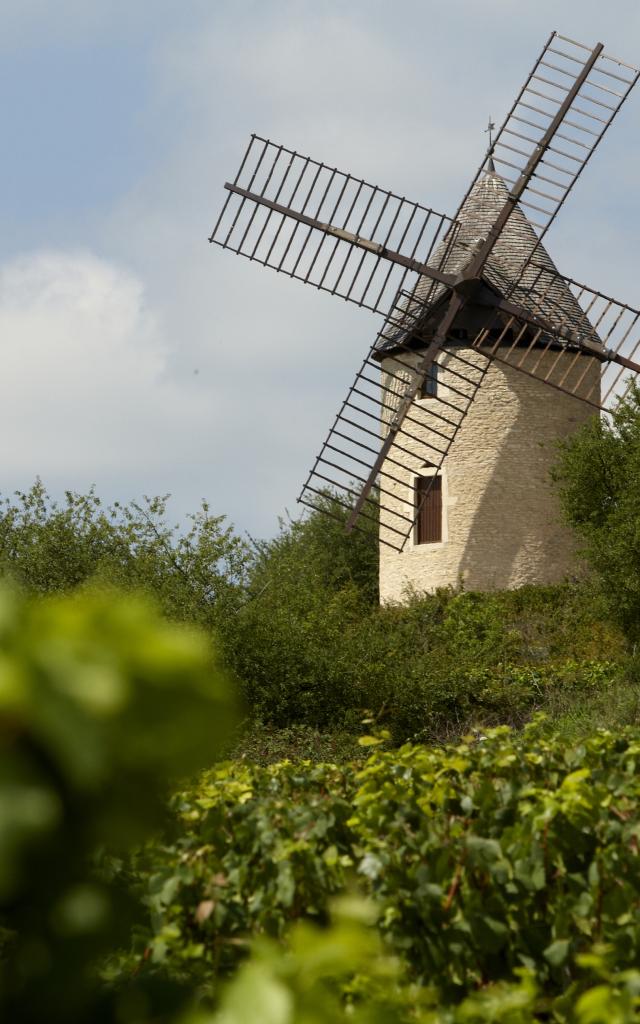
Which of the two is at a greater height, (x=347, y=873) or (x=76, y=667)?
(x=76, y=667)

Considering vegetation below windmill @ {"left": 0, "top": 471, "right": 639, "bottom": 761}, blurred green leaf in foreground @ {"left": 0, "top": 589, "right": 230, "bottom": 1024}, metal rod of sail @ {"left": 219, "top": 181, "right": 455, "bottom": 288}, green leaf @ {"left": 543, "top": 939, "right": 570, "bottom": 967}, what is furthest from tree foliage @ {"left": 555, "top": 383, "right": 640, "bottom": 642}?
blurred green leaf in foreground @ {"left": 0, "top": 589, "right": 230, "bottom": 1024}

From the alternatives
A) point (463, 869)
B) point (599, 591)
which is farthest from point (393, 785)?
point (599, 591)

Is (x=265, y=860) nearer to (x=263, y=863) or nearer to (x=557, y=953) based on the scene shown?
(x=263, y=863)

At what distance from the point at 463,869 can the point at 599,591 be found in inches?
667

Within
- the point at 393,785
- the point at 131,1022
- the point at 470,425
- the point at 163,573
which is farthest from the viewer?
the point at 470,425

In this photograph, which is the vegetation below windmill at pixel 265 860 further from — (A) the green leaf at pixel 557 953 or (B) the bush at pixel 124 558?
(B) the bush at pixel 124 558

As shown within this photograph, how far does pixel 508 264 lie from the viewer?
931 inches

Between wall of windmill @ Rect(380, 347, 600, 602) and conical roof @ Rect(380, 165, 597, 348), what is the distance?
96 cm

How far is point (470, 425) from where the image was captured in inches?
929

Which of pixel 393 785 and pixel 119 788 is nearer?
pixel 119 788

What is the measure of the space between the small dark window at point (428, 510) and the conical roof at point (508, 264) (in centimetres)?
300

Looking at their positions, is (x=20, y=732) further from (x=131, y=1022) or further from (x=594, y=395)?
(x=594, y=395)

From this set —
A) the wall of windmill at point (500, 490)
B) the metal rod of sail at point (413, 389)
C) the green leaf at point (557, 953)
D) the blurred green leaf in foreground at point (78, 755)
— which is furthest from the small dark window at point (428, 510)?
the blurred green leaf in foreground at point (78, 755)

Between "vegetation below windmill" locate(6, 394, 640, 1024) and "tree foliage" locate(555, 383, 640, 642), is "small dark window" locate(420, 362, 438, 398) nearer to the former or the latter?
"tree foliage" locate(555, 383, 640, 642)
